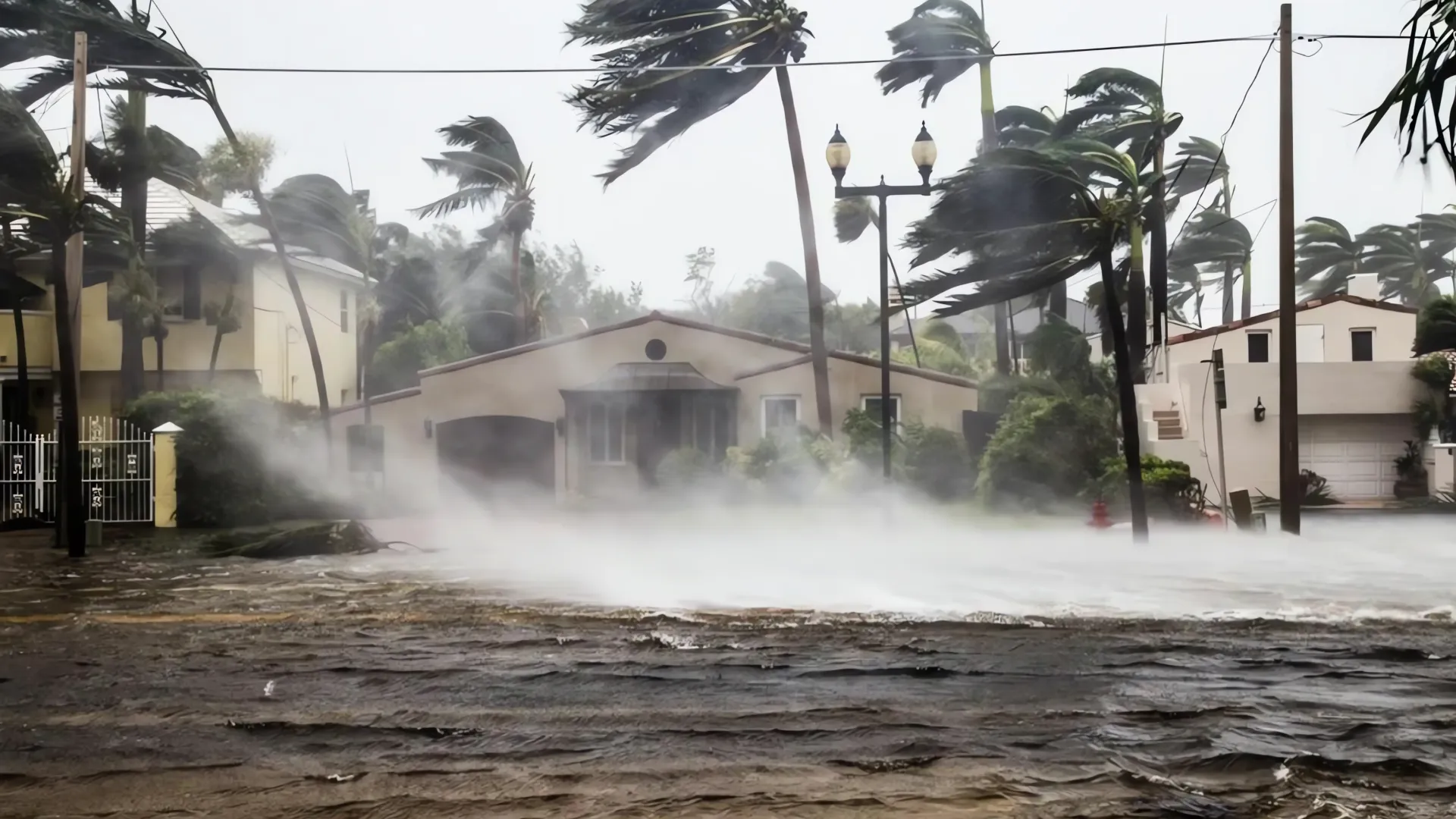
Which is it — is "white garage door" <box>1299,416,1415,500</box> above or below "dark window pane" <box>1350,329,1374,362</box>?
below

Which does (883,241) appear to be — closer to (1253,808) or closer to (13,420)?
(1253,808)

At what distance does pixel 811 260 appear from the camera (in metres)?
25.6

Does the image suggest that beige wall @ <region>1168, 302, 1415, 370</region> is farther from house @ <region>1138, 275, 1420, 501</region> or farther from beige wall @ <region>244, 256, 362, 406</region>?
beige wall @ <region>244, 256, 362, 406</region>

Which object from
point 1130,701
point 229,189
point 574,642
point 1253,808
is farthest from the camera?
point 229,189

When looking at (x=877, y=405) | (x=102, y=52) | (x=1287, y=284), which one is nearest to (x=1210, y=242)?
(x=877, y=405)

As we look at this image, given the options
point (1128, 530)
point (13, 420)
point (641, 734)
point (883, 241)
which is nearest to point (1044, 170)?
point (883, 241)

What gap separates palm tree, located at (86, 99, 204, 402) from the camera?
25.5 metres

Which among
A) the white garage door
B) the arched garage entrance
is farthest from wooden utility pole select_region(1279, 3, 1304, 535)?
the arched garage entrance

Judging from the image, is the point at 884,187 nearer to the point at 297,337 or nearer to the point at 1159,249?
the point at 1159,249

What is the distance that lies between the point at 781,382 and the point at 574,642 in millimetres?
14727

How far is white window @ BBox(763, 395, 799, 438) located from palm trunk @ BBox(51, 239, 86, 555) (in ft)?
37.7

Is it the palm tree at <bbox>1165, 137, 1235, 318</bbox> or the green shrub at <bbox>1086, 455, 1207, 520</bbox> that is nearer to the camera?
the green shrub at <bbox>1086, 455, 1207, 520</bbox>

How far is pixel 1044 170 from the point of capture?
18391 millimetres

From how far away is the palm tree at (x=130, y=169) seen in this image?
25.5 metres
